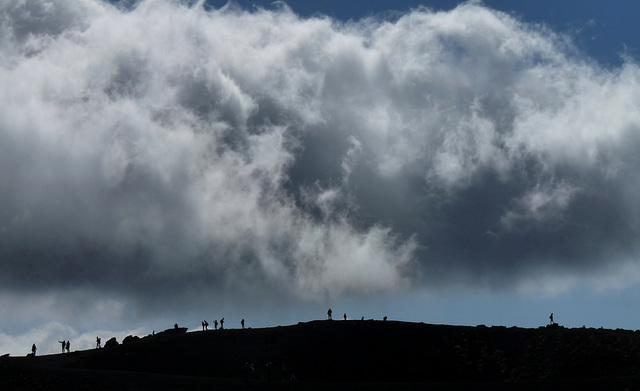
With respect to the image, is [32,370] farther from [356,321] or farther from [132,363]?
[356,321]

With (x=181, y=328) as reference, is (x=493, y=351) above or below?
below

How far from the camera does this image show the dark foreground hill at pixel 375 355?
96000mm

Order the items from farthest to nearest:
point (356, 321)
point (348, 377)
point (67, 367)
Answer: point (356, 321) < point (348, 377) < point (67, 367)

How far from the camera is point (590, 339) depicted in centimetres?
10475

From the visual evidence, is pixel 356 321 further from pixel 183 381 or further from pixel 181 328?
pixel 183 381

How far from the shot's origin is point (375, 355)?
104562 millimetres

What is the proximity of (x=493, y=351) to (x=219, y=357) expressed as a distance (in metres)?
32.8

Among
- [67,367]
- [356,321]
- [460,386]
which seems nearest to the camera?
[460,386]

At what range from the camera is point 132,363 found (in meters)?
95.6

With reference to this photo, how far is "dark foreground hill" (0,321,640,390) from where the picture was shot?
96000 millimetres

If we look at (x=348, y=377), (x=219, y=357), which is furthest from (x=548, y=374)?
(x=219, y=357)

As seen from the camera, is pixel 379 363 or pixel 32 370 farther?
pixel 379 363

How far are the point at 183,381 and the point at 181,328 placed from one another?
33820mm

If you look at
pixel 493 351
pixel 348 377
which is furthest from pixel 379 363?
pixel 493 351
